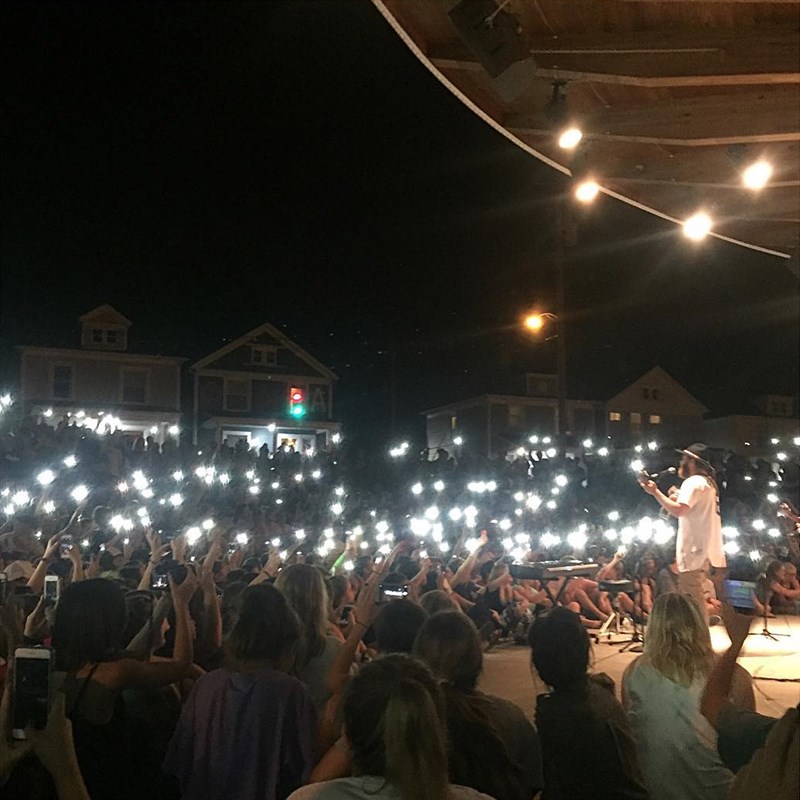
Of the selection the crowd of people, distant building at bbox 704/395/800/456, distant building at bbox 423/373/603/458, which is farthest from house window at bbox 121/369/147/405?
the crowd of people

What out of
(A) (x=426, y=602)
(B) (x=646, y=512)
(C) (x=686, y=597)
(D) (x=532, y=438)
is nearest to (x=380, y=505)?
(B) (x=646, y=512)

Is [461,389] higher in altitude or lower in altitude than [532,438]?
higher

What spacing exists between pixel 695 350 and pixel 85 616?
43865mm

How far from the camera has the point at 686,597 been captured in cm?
358

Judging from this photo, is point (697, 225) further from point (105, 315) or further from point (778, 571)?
point (105, 315)

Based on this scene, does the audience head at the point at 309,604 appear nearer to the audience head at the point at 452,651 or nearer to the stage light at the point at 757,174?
the audience head at the point at 452,651

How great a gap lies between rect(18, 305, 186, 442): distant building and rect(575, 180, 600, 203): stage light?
2733 centimetres

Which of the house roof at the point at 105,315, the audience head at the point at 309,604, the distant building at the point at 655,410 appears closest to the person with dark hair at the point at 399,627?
the audience head at the point at 309,604

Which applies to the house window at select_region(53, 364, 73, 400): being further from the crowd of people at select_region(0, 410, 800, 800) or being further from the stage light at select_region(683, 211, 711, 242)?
the stage light at select_region(683, 211, 711, 242)

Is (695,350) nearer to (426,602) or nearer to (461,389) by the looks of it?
(461,389)

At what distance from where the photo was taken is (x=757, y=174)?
16.0 ft

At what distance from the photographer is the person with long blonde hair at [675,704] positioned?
3.15 metres

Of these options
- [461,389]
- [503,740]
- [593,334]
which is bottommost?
[503,740]

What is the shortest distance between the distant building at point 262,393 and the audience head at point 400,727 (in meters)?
32.1
